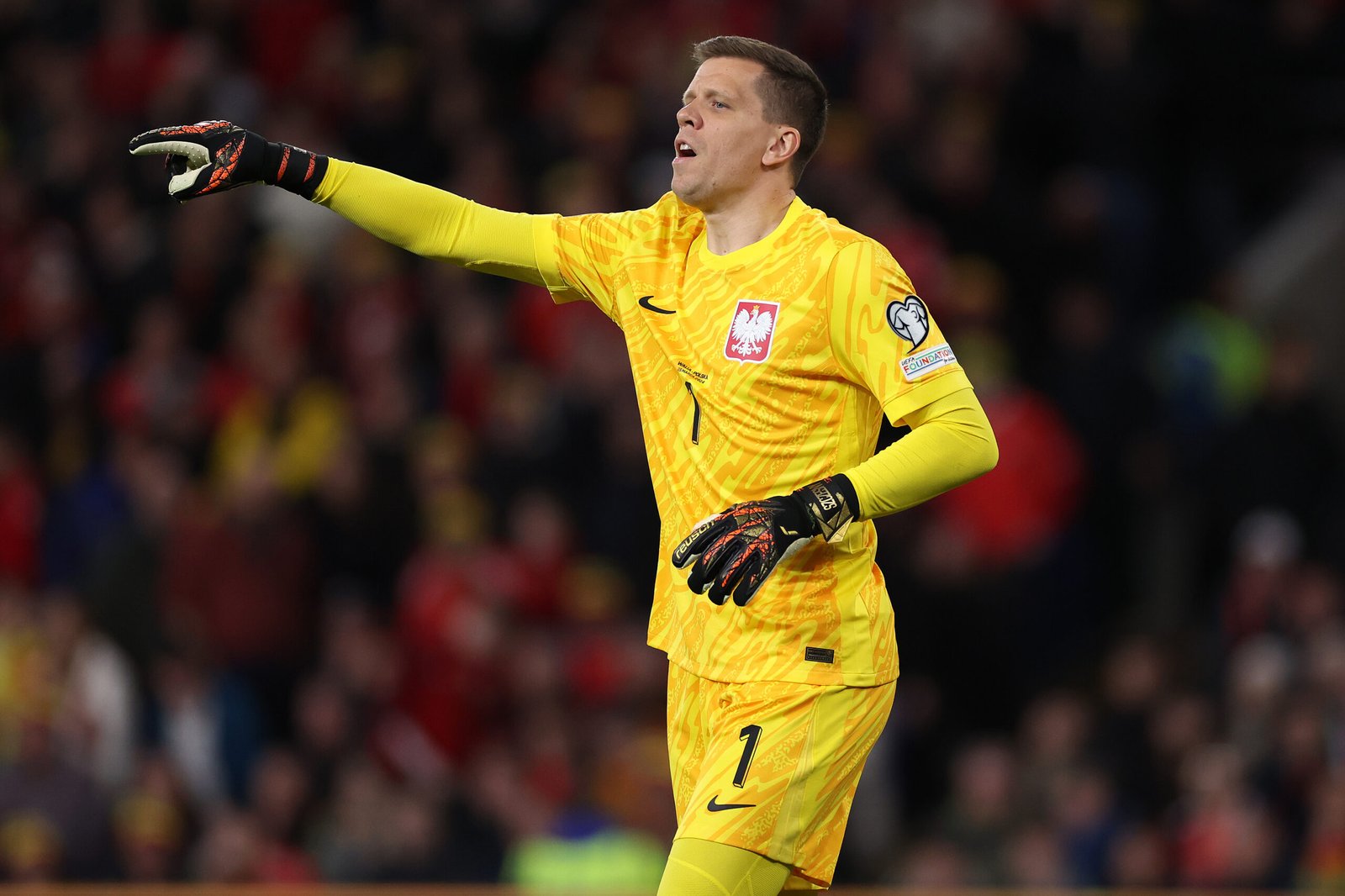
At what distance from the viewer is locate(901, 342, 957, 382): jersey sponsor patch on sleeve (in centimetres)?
473

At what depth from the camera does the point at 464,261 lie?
213 inches

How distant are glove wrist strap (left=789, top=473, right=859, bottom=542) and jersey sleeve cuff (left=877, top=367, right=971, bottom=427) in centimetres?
19

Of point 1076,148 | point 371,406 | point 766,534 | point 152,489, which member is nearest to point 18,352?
point 152,489

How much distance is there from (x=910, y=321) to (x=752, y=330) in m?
0.38

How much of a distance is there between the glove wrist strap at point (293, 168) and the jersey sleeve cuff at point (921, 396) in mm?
1549

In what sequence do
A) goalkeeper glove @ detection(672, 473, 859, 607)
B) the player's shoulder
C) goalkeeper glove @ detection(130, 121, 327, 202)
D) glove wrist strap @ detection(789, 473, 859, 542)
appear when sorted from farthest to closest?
Result: goalkeeper glove @ detection(130, 121, 327, 202) → the player's shoulder → glove wrist strap @ detection(789, 473, 859, 542) → goalkeeper glove @ detection(672, 473, 859, 607)

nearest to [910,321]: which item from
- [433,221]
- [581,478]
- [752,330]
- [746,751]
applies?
[752,330]

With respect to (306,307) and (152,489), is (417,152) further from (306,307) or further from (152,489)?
(152,489)

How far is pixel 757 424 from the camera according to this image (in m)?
4.95

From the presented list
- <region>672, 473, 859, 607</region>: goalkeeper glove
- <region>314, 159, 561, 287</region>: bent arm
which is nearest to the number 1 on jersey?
<region>672, 473, 859, 607</region>: goalkeeper glove

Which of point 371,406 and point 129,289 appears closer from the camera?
point 371,406

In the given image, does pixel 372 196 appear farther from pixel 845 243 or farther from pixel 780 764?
pixel 780 764

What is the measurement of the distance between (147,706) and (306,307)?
102 inches

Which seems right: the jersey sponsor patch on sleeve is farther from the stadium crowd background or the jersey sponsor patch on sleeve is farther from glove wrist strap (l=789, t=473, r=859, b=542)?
the stadium crowd background
